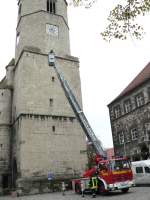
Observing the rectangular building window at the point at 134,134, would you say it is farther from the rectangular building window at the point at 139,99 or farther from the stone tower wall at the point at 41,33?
the stone tower wall at the point at 41,33

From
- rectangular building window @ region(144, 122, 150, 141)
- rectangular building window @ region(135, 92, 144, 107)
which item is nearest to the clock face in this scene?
rectangular building window @ region(135, 92, 144, 107)

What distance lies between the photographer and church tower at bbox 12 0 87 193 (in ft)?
91.1

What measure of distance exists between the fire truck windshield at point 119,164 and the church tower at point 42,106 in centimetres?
1239

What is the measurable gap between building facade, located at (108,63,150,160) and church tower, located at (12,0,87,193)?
485cm

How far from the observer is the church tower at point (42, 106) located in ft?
91.1

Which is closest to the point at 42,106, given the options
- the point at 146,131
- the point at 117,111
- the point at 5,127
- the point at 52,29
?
the point at 5,127

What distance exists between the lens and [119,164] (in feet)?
56.0

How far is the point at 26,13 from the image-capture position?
35938 millimetres

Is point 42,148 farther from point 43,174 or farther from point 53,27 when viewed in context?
point 53,27

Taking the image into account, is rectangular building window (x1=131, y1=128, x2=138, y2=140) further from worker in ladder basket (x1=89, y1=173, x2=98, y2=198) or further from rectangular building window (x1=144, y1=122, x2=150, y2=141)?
worker in ladder basket (x1=89, y1=173, x2=98, y2=198)

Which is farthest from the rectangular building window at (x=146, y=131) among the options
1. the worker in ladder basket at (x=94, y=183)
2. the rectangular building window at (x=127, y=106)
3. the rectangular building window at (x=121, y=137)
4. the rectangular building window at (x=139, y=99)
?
the worker in ladder basket at (x=94, y=183)

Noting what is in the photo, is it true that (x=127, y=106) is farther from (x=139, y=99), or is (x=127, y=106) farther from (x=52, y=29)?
(x=52, y=29)

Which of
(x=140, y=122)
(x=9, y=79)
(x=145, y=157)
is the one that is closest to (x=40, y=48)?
(x=9, y=79)

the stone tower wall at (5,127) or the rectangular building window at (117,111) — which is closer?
the stone tower wall at (5,127)
